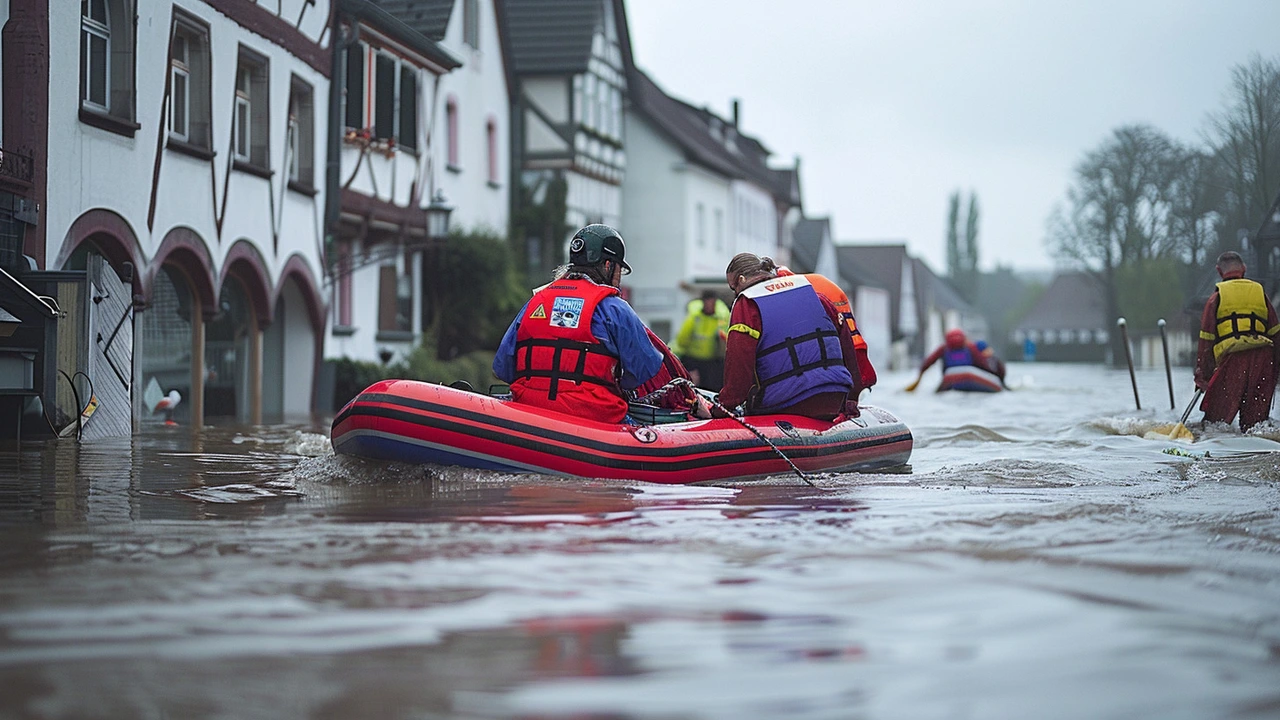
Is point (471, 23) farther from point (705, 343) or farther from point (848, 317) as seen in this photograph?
point (848, 317)

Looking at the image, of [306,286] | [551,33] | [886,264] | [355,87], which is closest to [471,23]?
[551,33]

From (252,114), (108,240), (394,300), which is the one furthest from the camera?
(394,300)

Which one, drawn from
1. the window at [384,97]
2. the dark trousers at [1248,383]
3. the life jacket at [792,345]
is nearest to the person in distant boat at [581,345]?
the life jacket at [792,345]

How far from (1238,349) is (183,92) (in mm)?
10815

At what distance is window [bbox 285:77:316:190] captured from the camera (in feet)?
66.9

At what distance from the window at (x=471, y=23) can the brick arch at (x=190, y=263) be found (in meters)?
13.2

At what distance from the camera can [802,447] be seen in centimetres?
959

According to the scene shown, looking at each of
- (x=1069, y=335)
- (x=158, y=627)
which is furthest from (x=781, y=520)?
(x=1069, y=335)

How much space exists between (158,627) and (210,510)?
10.1 feet

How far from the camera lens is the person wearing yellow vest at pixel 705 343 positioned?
1811cm

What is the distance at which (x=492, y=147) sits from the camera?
32.1 metres

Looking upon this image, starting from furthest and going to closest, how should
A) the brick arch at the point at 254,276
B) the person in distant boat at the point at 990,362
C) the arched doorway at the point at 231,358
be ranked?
the person in distant boat at the point at 990,362 → the arched doorway at the point at 231,358 → the brick arch at the point at 254,276

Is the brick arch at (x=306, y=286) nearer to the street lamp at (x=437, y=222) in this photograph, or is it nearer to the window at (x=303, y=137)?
the window at (x=303, y=137)

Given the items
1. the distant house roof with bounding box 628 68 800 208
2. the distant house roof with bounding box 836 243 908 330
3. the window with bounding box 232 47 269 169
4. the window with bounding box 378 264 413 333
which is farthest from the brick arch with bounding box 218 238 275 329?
the distant house roof with bounding box 836 243 908 330
